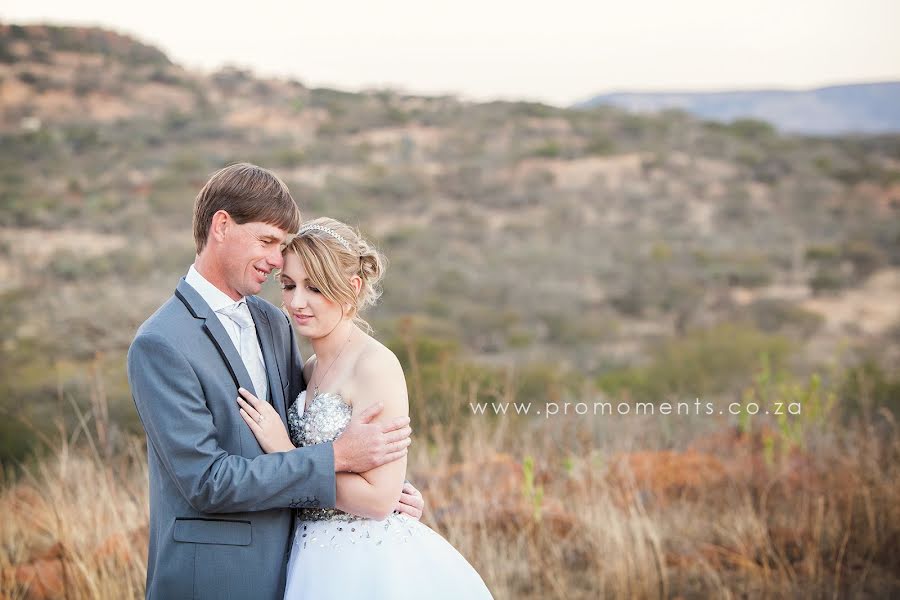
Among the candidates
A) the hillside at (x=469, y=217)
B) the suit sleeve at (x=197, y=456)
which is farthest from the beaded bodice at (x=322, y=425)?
the hillside at (x=469, y=217)

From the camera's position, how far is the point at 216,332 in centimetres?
293

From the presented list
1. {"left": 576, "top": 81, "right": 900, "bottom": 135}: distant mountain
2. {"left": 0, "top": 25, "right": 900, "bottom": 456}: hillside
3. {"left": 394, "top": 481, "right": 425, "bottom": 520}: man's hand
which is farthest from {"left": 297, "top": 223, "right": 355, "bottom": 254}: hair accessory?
{"left": 576, "top": 81, "right": 900, "bottom": 135}: distant mountain

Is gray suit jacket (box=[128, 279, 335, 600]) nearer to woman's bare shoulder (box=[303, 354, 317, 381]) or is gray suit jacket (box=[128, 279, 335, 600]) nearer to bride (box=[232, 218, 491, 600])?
bride (box=[232, 218, 491, 600])

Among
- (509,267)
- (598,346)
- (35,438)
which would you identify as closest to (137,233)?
(509,267)

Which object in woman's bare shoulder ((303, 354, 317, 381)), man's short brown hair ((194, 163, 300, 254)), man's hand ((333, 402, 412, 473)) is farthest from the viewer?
woman's bare shoulder ((303, 354, 317, 381))

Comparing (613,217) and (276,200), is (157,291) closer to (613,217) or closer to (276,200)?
(276,200)

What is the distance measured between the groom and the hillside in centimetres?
230

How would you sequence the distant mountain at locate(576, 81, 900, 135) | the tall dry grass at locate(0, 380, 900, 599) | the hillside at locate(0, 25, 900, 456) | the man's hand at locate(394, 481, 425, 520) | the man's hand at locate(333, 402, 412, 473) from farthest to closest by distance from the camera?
Result: the distant mountain at locate(576, 81, 900, 135)
the hillside at locate(0, 25, 900, 456)
the tall dry grass at locate(0, 380, 900, 599)
the man's hand at locate(394, 481, 425, 520)
the man's hand at locate(333, 402, 412, 473)

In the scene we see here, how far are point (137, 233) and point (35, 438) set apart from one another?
53.0 feet

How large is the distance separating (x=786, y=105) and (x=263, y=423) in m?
47.1

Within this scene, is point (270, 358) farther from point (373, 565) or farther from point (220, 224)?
point (373, 565)

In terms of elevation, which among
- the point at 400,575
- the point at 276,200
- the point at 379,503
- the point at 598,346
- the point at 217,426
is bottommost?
the point at 598,346

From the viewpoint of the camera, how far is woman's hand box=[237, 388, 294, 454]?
2.89 m

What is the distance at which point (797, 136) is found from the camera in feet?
128
